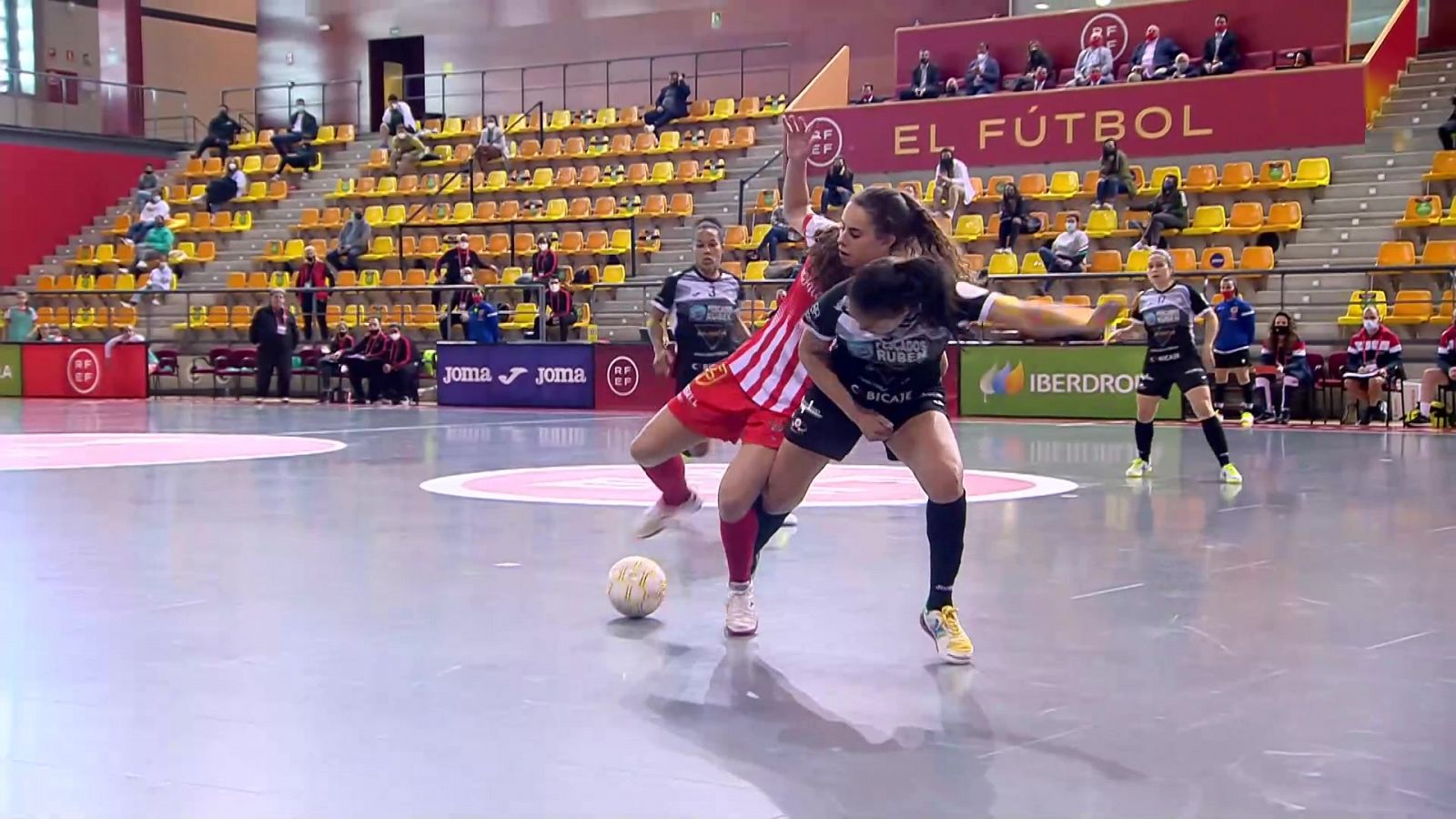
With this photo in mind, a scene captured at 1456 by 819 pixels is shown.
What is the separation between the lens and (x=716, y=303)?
380 inches

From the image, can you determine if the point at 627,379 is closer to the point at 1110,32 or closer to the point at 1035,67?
the point at 1035,67

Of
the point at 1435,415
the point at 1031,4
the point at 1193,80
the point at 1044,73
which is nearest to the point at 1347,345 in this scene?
the point at 1435,415

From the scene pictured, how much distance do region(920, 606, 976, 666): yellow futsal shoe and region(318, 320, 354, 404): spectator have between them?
21.2 meters

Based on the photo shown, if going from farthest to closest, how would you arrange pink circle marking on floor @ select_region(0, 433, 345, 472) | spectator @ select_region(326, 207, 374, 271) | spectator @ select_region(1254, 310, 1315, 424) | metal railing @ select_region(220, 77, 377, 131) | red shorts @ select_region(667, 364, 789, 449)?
1. metal railing @ select_region(220, 77, 377, 131)
2. spectator @ select_region(326, 207, 374, 271)
3. spectator @ select_region(1254, 310, 1315, 424)
4. pink circle marking on floor @ select_region(0, 433, 345, 472)
5. red shorts @ select_region(667, 364, 789, 449)

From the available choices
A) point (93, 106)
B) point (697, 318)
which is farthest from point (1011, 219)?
point (93, 106)

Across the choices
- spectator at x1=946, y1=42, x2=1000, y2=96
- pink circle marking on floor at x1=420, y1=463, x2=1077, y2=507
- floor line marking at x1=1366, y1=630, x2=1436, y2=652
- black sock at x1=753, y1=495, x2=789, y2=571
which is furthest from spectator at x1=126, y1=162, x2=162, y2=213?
floor line marking at x1=1366, y1=630, x2=1436, y2=652

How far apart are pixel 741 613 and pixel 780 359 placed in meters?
1.28

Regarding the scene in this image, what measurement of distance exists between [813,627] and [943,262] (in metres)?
1.47

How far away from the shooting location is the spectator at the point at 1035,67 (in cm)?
2622

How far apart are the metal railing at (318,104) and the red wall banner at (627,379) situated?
17.0 metres

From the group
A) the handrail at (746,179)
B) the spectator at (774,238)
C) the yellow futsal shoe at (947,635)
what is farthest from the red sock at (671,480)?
the handrail at (746,179)

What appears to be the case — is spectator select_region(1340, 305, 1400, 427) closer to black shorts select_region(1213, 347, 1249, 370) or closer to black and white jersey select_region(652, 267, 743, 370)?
black shorts select_region(1213, 347, 1249, 370)

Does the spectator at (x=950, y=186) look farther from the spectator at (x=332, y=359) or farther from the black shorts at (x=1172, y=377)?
the black shorts at (x=1172, y=377)

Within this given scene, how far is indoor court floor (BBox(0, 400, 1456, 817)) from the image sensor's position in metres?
3.76
